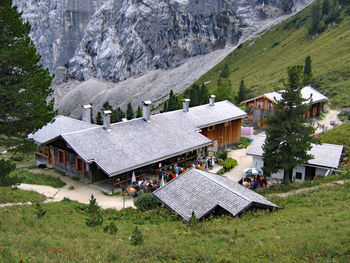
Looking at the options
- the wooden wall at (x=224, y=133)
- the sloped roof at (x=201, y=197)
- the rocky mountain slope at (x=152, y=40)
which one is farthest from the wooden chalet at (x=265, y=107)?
the rocky mountain slope at (x=152, y=40)

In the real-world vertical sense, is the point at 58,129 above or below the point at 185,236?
below

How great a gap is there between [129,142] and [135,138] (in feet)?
2.99

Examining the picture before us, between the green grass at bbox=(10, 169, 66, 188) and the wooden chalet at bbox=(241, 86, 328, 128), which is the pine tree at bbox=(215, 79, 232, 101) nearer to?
the wooden chalet at bbox=(241, 86, 328, 128)

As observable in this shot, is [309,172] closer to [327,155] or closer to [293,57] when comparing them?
[327,155]

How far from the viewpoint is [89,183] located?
23969mm

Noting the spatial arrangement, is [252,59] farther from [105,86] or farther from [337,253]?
[337,253]

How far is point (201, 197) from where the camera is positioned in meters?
15.7

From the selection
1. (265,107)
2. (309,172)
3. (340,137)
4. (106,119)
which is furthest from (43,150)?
(265,107)

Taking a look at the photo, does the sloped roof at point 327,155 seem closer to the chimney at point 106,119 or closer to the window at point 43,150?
the chimney at point 106,119

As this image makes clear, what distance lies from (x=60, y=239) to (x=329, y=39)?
268ft

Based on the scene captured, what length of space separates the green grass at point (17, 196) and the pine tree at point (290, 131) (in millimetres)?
16238

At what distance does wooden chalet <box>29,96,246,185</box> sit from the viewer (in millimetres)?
23219

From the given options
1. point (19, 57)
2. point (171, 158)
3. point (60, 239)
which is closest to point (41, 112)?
point (19, 57)

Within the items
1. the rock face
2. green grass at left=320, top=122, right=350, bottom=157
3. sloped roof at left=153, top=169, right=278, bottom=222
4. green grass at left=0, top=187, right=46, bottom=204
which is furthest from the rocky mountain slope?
sloped roof at left=153, top=169, right=278, bottom=222
